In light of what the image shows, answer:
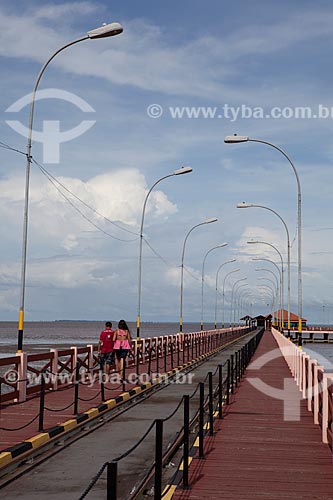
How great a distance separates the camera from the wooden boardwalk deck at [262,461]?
902 centimetres

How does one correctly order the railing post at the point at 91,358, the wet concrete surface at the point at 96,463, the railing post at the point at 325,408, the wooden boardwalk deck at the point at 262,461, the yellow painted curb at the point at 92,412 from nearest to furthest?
the wooden boardwalk deck at the point at 262,461 < the wet concrete surface at the point at 96,463 < the railing post at the point at 325,408 < the yellow painted curb at the point at 92,412 < the railing post at the point at 91,358

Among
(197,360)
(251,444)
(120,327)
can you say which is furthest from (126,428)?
(197,360)

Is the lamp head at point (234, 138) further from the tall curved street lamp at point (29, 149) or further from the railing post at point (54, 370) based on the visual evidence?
the railing post at point (54, 370)

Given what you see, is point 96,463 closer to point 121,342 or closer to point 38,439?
point 38,439

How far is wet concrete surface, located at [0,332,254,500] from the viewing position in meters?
9.64

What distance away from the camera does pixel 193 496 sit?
342 inches

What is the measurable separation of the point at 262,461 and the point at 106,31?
12681 millimetres

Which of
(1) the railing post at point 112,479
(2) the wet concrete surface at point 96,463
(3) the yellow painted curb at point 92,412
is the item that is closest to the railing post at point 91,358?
(2) the wet concrete surface at point 96,463

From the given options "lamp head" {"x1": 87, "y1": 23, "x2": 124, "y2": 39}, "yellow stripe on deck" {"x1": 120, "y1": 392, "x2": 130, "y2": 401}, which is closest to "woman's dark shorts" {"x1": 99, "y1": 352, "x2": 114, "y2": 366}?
"yellow stripe on deck" {"x1": 120, "y1": 392, "x2": 130, "y2": 401}

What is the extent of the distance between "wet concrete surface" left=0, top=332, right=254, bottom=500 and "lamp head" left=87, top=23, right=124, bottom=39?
976cm

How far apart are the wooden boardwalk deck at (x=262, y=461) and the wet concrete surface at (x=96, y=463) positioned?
3.28ft

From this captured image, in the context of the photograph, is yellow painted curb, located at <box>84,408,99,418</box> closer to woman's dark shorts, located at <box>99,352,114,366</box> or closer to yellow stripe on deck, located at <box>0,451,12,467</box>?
yellow stripe on deck, located at <box>0,451,12,467</box>

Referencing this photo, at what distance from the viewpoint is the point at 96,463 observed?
37.5ft

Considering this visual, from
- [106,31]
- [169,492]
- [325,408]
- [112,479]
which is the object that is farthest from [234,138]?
[112,479]
